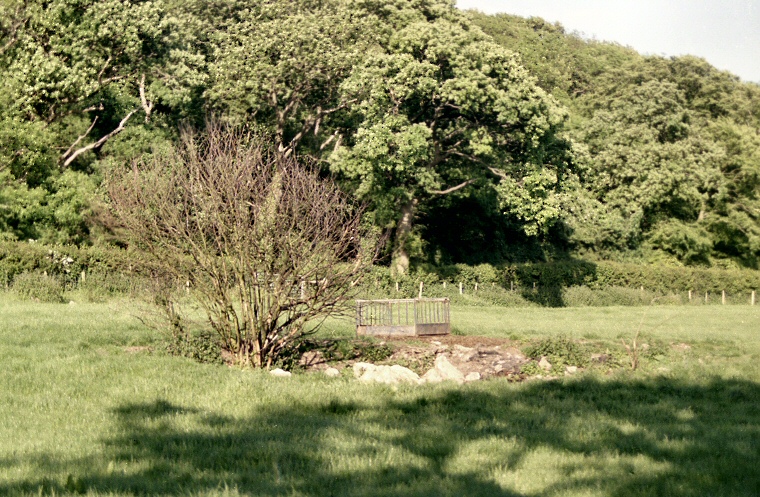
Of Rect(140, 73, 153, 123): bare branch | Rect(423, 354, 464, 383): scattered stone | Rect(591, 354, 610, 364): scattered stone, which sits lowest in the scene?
Rect(591, 354, 610, 364): scattered stone

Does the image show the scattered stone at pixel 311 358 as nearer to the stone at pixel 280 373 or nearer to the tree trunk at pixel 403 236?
the stone at pixel 280 373

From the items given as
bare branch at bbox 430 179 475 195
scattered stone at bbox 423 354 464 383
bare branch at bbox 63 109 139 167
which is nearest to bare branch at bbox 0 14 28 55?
bare branch at bbox 63 109 139 167

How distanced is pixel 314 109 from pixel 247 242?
33931mm

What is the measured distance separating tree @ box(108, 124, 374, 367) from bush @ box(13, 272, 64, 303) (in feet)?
46.4

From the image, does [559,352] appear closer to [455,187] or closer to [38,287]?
[38,287]

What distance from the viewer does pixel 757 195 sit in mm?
65812

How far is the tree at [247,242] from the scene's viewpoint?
50.9 ft

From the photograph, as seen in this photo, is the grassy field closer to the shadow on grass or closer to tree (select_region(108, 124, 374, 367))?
the shadow on grass

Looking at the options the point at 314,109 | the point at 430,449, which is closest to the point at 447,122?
the point at 314,109

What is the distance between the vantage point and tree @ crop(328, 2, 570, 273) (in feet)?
132

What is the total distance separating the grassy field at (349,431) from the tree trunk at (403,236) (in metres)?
28.5

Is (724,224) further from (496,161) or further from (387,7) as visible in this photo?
(387,7)

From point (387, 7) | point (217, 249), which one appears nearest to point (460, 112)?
point (387, 7)

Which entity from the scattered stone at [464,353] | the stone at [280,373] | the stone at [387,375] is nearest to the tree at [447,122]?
the scattered stone at [464,353]
